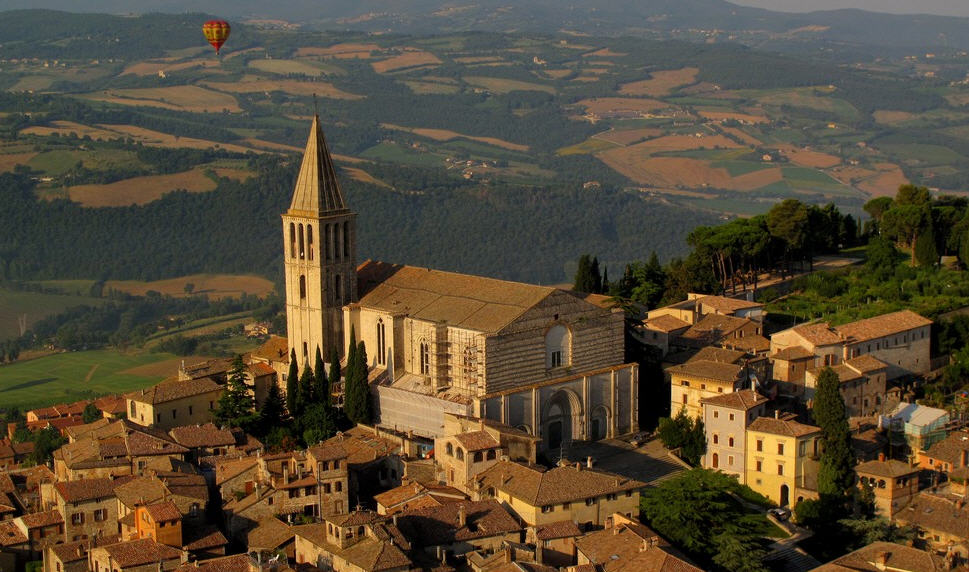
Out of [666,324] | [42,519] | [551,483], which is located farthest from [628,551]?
[666,324]

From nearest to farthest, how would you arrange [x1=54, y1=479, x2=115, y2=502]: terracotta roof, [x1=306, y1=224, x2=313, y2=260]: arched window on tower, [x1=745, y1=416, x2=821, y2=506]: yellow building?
1. [x1=54, y1=479, x2=115, y2=502]: terracotta roof
2. [x1=745, y1=416, x2=821, y2=506]: yellow building
3. [x1=306, y1=224, x2=313, y2=260]: arched window on tower

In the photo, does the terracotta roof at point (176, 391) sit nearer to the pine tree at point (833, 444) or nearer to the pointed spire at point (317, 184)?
the pointed spire at point (317, 184)

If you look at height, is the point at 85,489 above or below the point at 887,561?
above

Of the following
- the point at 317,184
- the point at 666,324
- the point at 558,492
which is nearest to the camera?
the point at 558,492

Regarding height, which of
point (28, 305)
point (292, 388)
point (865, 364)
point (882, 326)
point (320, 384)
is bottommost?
point (28, 305)

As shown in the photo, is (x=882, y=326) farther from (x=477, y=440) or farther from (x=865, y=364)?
(x=477, y=440)

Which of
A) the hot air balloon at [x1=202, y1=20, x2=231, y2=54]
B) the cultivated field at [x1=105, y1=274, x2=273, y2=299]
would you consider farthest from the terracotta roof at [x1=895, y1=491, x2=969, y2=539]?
the cultivated field at [x1=105, y1=274, x2=273, y2=299]

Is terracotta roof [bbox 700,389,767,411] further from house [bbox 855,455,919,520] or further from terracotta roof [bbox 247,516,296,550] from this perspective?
terracotta roof [bbox 247,516,296,550]

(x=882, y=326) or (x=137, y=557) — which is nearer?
(x=137, y=557)
